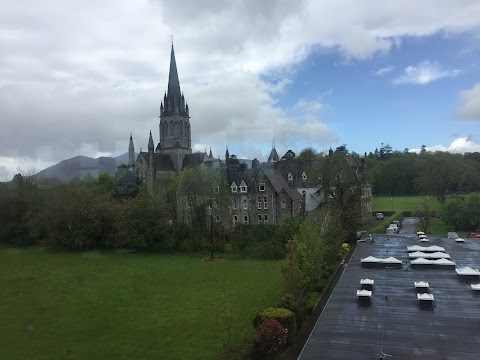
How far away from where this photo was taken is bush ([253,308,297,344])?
18.8 metres

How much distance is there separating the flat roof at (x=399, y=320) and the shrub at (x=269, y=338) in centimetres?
137

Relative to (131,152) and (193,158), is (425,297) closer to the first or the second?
(193,158)

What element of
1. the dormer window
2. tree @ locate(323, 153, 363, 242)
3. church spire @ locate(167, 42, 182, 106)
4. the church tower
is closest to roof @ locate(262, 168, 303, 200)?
the dormer window

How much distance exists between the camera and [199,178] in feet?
173

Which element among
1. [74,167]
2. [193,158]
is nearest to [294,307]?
Result: [74,167]

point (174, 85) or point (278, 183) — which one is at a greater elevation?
point (174, 85)

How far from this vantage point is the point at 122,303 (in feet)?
88.2

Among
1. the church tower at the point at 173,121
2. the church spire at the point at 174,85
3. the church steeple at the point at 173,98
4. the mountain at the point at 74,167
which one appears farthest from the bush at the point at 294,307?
the church spire at the point at 174,85

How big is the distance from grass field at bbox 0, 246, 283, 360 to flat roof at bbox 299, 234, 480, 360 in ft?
13.7

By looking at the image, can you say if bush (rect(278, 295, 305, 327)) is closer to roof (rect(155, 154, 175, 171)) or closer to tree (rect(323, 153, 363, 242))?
tree (rect(323, 153, 363, 242))

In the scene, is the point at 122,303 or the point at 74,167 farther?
the point at 74,167

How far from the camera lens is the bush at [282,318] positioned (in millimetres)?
18797

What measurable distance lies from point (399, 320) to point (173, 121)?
82.2 metres

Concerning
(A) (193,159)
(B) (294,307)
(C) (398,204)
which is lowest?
(B) (294,307)
